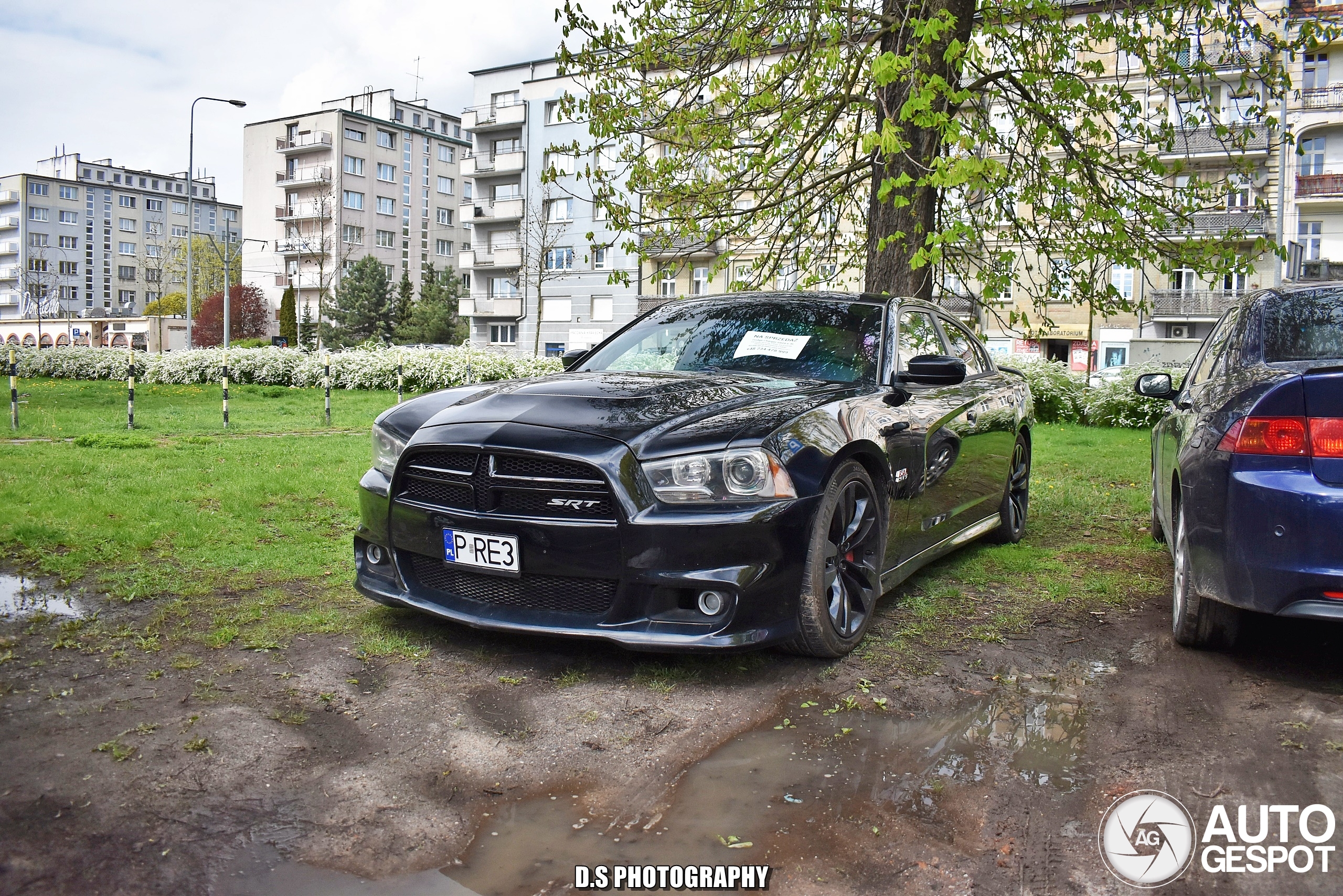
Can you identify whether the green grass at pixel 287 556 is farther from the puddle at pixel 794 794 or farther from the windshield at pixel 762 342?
the windshield at pixel 762 342

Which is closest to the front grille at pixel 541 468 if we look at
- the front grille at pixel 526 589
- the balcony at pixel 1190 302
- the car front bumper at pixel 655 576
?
the car front bumper at pixel 655 576

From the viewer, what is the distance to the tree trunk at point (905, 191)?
8594 mm

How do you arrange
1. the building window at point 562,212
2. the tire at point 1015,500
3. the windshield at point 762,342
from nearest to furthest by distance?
the windshield at point 762,342 < the tire at point 1015,500 < the building window at point 562,212

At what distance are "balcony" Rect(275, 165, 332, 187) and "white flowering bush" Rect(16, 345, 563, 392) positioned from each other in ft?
143

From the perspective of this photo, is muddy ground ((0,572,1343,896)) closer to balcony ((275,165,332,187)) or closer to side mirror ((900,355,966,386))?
side mirror ((900,355,966,386))

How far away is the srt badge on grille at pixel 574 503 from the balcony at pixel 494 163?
57020 millimetres

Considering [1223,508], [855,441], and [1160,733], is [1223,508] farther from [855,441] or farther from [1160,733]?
[855,441]

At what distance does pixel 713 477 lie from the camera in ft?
11.9

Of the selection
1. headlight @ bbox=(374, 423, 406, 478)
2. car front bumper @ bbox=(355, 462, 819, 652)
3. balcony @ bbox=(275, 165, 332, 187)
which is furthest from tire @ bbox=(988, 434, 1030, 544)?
balcony @ bbox=(275, 165, 332, 187)

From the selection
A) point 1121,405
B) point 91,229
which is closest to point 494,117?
point 1121,405

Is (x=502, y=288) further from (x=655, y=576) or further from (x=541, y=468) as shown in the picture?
(x=655, y=576)

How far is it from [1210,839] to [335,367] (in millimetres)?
25456

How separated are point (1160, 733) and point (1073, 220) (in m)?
7.84

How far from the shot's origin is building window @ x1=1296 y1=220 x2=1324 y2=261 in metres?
47.6
